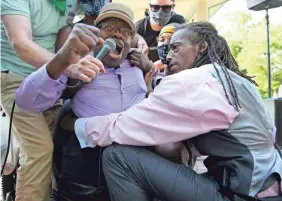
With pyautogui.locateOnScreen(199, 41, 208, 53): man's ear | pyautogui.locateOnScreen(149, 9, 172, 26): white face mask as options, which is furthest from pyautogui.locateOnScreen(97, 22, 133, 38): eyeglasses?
pyautogui.locateOnScreen(149, 9, 172, 26): white face mask

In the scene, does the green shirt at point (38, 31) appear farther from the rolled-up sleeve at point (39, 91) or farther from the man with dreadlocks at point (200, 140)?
the man with dreadlocks at point (200, 140)

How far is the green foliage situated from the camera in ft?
46.4

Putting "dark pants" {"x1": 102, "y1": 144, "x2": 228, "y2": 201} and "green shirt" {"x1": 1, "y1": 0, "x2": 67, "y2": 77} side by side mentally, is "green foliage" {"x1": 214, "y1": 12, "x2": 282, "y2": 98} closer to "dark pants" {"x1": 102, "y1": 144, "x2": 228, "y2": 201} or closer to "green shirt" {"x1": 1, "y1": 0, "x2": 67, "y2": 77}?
"green shirt" {"x1": 1, "y1": 0, "x2": 67, "y2": 77}

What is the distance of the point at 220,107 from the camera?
1.47 metres

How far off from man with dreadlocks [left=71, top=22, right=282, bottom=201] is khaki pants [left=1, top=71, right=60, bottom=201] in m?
0.37

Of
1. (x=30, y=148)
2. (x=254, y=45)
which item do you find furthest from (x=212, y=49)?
(x=254, y=45)

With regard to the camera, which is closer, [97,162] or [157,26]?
[97,162]

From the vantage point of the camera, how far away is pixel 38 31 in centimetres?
189

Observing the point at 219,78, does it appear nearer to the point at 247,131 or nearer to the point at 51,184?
the point at 247,131

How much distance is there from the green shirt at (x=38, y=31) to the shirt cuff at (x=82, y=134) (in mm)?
431

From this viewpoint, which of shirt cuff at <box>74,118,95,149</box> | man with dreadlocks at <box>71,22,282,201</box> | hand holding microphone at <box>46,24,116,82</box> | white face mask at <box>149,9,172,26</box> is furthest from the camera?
white face mask at <box>149,9,172,26</box>

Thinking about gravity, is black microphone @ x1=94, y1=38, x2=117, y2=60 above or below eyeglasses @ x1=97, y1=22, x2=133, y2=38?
below

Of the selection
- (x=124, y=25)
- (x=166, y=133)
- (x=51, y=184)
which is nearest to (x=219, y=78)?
(x=166, y=133)

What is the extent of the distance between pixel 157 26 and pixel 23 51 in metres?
1.87
